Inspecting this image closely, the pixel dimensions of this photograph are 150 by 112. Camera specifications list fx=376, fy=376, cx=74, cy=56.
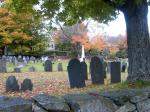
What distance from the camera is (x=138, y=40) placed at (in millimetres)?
12625

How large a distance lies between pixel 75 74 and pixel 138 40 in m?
3.89

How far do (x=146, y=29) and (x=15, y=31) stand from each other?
4817 centimetres

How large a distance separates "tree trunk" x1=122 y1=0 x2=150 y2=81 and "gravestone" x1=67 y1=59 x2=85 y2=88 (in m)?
3.05

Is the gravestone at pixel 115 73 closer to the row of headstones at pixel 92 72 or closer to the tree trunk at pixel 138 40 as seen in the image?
the row of headstones at pixel 92 72

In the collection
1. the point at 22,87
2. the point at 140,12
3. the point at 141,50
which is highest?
the point at 140,12

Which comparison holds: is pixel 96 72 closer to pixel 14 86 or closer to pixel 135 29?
pixel 14 86

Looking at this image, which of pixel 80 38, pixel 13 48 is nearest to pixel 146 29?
pixel 13 48

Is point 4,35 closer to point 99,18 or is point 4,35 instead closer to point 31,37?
point 31,37

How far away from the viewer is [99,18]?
15.0 metres

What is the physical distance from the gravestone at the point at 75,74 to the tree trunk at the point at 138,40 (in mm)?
3053

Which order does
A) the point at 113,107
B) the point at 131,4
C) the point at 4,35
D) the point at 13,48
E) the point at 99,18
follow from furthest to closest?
1. the point at 13,48
2. the point at 4,35
3. the point at 99,18
4. the point at 131,4
5. the point at 113,107

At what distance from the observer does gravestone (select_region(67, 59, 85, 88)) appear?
Answer: 50.6 feet

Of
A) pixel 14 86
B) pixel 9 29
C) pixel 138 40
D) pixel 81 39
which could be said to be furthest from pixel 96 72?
pixel 81 39

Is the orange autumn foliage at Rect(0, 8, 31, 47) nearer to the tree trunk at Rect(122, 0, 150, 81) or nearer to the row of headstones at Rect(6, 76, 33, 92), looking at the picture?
the row of headstones at Rect(6, 76, 33, 92)
